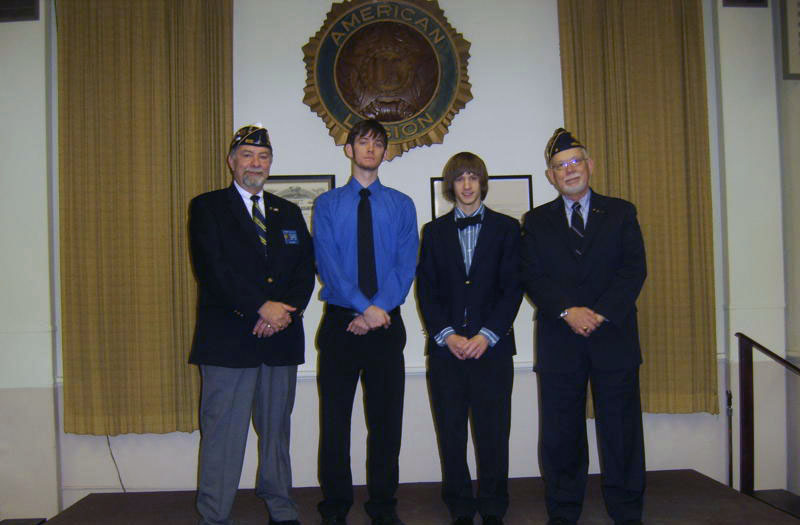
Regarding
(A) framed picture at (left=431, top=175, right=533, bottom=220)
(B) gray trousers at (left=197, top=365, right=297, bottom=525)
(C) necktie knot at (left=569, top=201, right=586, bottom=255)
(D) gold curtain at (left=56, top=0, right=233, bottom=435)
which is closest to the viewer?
(B) gray trousers at (left=197, top=365, right=297, bottom=525)

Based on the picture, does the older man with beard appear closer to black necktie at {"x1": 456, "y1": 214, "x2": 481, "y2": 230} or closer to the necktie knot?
black necktie at {"x1": 456, "y1": 214, "x2": 481, "y2": 230}

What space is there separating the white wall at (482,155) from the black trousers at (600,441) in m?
0.91

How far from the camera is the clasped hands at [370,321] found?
2.31m

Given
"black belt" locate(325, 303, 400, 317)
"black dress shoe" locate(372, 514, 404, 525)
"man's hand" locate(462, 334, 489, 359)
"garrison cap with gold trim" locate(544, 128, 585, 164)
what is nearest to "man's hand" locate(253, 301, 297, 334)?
"black belt" locate(325, 303, 400, 317)

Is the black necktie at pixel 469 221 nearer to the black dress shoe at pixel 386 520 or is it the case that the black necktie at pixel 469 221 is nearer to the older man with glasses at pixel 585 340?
the older man with glasses at pixel 585 340

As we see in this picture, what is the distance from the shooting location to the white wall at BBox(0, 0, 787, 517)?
10.6 ft

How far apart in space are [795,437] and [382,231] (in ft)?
9.29

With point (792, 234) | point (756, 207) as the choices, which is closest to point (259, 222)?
point (756, 207)

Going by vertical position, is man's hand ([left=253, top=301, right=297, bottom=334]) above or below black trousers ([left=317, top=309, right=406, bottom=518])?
above

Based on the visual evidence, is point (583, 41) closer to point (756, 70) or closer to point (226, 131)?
point (756, 70)

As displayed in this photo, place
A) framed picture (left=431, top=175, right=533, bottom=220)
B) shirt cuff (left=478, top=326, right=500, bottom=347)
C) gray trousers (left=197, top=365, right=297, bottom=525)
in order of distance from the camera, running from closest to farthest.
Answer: gray trousers (left=197, top=365, right=297, bottom=525) → shirt cuff (left=478, top=326, right=500, bottom=347) → framed picture (left=431, top=175, right=533, bottom=220)

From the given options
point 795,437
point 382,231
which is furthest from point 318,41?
point 795,437

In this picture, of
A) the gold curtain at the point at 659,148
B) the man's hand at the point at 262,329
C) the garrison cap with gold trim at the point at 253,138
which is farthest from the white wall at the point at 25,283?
the gold curtain at the point at 659,148

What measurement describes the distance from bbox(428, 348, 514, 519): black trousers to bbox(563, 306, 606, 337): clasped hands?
0.32 metres
